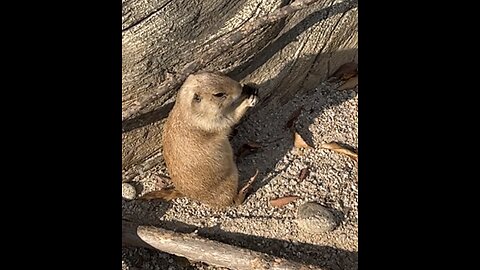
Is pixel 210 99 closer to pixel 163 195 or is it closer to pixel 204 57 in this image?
pixel 204 57

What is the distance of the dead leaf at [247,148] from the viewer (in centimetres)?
383

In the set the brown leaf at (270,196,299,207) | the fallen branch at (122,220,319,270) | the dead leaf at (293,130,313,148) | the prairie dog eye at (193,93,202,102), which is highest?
the prairie dog eye at (193,93,202,102)

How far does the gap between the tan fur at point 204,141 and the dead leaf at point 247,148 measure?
1.01 feet

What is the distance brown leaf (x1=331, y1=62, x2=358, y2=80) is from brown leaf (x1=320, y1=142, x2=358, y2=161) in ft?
1.95

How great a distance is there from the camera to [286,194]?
11.7ft

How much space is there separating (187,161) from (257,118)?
77 centimetres

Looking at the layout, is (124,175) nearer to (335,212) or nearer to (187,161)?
(187,161)

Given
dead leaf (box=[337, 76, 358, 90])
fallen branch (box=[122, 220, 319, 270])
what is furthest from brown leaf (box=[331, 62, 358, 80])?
fallen branch (box=[122, 220, 319, 270])

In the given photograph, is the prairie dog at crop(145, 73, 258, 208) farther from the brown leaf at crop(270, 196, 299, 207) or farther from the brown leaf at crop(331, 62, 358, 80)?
the brown leaf at crop(331, 62, 358, 80)

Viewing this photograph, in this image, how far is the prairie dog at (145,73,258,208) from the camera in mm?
3285

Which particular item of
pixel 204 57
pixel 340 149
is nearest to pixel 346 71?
pixel 340 149

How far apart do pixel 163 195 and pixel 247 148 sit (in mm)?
654

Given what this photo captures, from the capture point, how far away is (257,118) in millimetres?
3977

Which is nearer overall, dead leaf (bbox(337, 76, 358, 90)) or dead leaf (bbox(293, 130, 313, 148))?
dead leaf (bbox(293, 130, 313, 148))
